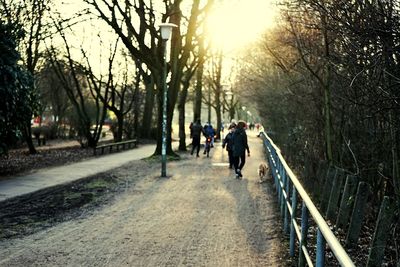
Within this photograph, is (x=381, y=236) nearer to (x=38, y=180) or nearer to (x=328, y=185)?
(x=328, y=185)

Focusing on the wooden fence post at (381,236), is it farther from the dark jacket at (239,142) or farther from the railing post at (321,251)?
the dark jacket at (239,142)

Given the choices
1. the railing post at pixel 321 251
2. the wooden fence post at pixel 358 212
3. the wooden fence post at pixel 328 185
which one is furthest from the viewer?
the wooden fence post at pixel 328 185

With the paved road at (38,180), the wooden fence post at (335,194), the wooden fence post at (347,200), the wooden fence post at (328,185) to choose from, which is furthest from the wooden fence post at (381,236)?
the paved road at (38,180)

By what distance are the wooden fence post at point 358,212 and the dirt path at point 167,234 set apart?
96 cm

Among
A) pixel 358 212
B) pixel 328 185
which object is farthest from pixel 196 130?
pixel 358 212

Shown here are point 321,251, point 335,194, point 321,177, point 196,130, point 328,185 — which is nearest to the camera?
point 321,251

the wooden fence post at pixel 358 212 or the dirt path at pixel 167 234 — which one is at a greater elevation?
the wooden fence post at pixel 358 212

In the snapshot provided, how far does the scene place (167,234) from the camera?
8.62 meters

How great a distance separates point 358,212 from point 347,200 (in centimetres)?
128

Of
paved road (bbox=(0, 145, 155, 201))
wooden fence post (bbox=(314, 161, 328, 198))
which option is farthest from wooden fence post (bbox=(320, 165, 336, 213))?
paved road (bbox=(0, 145, 155, 201))

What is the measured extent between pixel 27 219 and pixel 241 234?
4026mm

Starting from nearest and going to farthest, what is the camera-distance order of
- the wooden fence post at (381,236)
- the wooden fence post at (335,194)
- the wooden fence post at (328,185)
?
the wooden fence post at (381,236) < the wooden fence post at (335,194) < the wooden fence post at (328,185)

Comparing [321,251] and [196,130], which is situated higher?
[196,130]

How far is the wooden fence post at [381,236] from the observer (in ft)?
18.9
